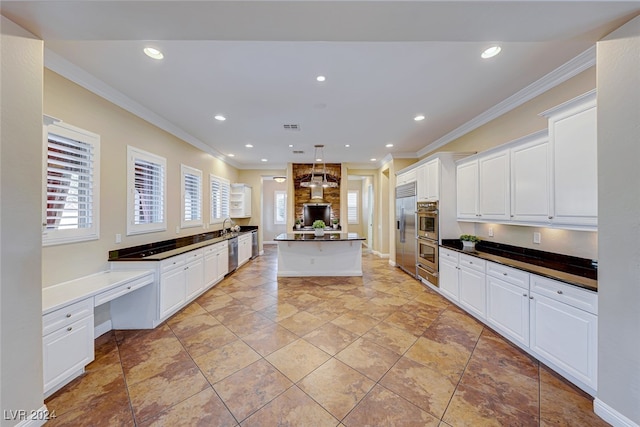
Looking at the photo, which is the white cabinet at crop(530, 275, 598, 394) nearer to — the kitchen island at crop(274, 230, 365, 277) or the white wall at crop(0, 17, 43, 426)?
the kitchen island at crop(274, 230, 365, 277)

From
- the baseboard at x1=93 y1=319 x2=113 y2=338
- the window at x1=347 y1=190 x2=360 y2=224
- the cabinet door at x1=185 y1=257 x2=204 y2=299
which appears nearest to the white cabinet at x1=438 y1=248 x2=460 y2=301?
the cabinet door at x1=185 y1=257 x2=204 y2=299

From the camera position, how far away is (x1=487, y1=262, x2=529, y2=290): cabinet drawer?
2254 mm

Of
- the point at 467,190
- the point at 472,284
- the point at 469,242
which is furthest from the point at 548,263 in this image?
the point at 467,190

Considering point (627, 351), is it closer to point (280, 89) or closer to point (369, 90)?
point (369, 90)

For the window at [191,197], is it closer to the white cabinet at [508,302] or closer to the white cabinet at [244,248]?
the white cabinet at [244,248]

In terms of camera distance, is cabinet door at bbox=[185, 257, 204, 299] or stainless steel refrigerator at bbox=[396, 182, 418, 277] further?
stainless steel refrigerator at bbox=[396, 182, 418, 277]

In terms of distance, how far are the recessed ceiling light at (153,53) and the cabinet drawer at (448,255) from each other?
175 inches

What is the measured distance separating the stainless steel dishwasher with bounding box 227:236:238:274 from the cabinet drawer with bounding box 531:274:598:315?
5139mm

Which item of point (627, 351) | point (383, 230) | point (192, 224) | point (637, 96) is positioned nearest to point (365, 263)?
point (383, 230)

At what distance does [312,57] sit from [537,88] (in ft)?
8.99

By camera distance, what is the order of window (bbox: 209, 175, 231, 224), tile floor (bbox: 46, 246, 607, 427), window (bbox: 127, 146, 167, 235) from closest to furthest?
tile floor (bbox: 46, 246, 607, 427)
window (bbox: 127, 146, 167, 235)
window (bbox: 209, 175, 231, 224)

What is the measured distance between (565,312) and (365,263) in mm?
4583

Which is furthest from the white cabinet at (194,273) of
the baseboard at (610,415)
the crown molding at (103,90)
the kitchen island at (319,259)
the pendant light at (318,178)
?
the baseboard at (610,415)

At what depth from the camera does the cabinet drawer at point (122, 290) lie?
217 centimetres
